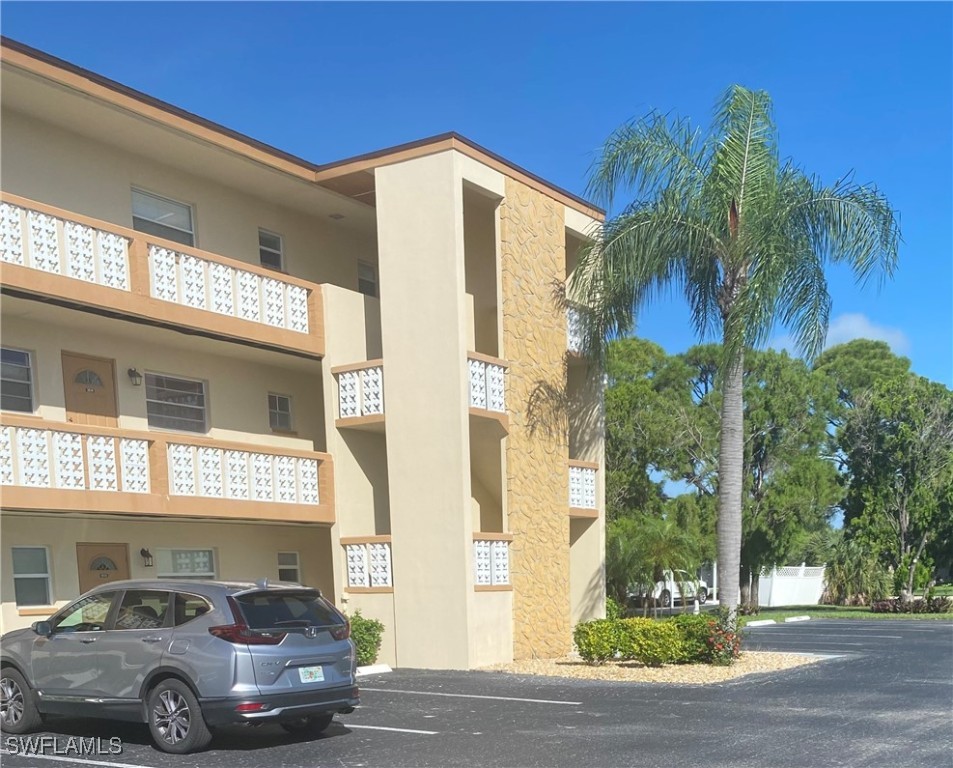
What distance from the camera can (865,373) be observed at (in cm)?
5172

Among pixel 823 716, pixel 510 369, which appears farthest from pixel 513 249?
pixel 823 716

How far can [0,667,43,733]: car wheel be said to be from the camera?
10984 millimetres

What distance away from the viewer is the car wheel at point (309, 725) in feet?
37.3

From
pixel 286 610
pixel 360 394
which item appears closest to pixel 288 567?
pixel 360 394

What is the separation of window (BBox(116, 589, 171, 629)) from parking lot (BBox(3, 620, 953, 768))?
119 centimetres

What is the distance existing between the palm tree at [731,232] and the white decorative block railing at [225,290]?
226 inches

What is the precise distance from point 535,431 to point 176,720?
39.0ft

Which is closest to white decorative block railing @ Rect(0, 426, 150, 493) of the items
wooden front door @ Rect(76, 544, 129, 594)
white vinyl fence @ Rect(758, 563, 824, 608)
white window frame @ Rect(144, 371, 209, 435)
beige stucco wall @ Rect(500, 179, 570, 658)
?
wooden front door @ Rect(76, 544, 129, 594)

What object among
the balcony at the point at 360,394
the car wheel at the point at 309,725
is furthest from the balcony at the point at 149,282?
the car wheel at the point at 309,725

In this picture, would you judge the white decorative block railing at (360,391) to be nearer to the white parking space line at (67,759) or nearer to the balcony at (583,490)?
the balcony at (583,490)

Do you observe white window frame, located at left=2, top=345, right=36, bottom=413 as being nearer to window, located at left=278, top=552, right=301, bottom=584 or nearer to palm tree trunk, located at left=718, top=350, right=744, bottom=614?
window, located at left=278, top=552, right=301, bottom=584

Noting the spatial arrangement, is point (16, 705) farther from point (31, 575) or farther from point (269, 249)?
point (269, 249)

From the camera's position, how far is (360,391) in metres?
19.8

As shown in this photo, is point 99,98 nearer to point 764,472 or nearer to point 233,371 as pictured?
point 233,371
